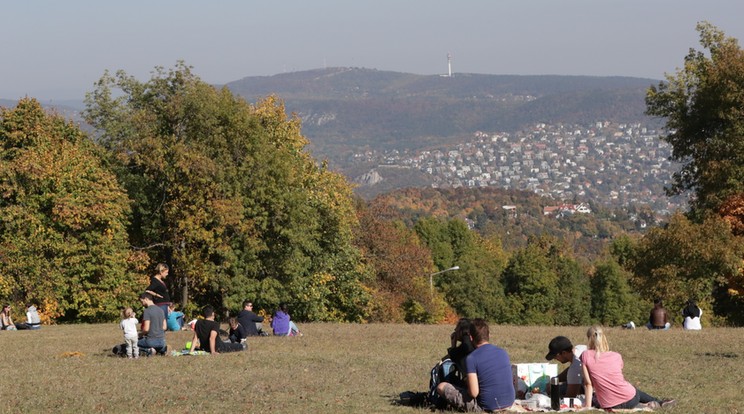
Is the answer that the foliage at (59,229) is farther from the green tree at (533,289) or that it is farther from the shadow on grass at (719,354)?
the green tree at (533,289)

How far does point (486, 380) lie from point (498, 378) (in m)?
0.19

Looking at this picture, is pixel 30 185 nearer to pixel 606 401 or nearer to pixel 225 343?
pixel 225 343

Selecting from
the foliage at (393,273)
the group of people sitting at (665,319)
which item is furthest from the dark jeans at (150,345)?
the foliage at (393,273)

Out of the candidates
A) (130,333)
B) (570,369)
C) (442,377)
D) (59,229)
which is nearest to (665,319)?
(570,369)

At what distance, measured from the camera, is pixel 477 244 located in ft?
436

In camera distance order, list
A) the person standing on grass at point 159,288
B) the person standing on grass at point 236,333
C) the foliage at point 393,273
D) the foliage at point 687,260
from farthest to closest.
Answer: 1. the foliage at point 393,273
2. the foliage at point 687,260
3. the person standing on grass at point 159,288
4. the person standing on grass at point 236,333

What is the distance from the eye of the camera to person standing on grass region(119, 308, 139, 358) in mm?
24953

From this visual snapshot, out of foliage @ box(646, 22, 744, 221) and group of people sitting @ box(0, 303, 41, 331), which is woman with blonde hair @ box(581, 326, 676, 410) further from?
foliage @ box(646, 22, 744, 221)

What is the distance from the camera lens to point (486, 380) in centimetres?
1678

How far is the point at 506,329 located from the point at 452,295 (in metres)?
71.4

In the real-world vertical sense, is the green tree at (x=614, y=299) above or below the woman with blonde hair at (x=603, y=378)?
below

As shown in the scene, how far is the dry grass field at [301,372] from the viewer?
18047 millimetres

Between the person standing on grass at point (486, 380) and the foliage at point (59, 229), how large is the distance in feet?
120

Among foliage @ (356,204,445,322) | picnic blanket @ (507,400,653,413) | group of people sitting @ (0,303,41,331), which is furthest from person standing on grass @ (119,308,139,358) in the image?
foliage @ (356,204,445,322)
